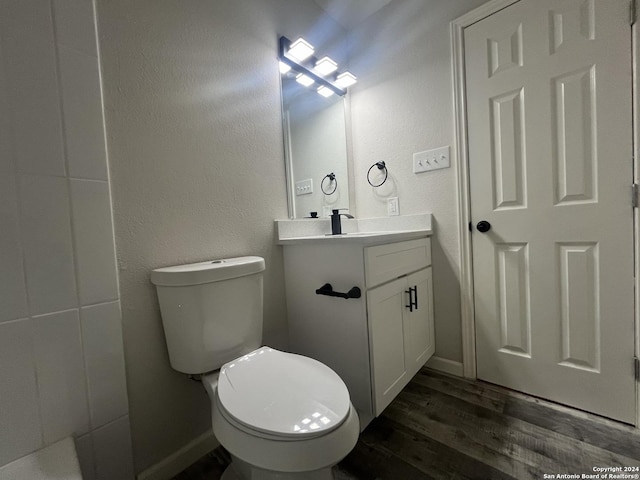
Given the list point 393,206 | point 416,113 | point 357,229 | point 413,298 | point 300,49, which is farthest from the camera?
point 357,229

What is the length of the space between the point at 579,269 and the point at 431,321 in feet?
2.33

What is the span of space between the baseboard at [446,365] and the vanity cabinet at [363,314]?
0.24 m

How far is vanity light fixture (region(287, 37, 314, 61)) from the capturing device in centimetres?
144

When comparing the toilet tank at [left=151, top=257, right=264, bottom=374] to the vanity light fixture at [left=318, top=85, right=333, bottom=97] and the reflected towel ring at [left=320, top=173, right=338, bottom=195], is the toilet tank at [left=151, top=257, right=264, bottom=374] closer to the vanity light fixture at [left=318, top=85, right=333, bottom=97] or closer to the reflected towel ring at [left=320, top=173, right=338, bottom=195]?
the reflected towel ring at [left=320, top=173, right=338, bottom=195]

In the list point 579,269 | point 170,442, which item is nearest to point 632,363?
point 579,269

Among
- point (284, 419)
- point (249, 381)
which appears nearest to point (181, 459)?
point (249, 381)

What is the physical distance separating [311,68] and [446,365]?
6.38 feet

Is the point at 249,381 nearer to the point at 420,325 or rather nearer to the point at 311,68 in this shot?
the point at 420,325

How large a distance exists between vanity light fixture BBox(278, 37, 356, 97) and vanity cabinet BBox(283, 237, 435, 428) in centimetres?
103

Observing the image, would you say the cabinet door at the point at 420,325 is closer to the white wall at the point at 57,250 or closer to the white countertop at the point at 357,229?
the white countertop at the point at 357,229

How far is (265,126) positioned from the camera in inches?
53.4

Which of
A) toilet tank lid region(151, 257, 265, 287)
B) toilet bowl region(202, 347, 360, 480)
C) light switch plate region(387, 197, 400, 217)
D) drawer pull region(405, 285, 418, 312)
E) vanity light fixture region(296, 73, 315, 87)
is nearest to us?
toilet bowl region(202, 347, 360, 480)

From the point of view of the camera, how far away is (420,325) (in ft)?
4.62
